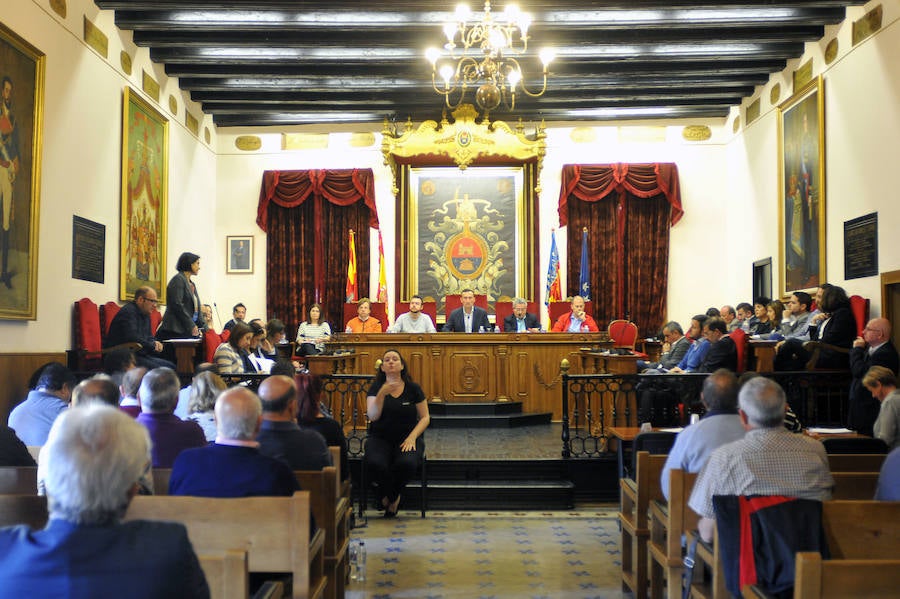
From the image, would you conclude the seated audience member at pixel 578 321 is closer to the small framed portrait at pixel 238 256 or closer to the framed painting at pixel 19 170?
the small framed portrait at pixel 238 256

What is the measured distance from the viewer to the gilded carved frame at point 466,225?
13.6 metres

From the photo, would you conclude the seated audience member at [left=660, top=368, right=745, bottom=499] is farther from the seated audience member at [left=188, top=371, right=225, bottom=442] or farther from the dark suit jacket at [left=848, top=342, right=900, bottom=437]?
the dark suit jacket at [left=848, top=342, right=900, bottom=437]

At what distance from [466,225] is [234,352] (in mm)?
6747

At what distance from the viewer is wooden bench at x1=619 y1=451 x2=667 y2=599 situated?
167 inches

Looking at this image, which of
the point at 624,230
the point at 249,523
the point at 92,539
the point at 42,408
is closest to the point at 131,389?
the point at 42,408

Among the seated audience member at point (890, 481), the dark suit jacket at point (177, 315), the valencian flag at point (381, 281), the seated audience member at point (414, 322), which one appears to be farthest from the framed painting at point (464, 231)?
the seated audience member at point (890, 481)

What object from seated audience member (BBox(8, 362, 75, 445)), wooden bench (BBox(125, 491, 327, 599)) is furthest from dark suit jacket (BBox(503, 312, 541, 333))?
wooden bench (BBox(125, 491, 327, 599))

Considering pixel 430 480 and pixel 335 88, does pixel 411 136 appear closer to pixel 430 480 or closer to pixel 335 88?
pixel 335 88

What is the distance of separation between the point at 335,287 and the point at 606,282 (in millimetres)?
4461

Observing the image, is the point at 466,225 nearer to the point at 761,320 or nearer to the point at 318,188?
the point at 318,188

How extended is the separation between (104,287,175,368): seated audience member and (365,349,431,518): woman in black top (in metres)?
2.72

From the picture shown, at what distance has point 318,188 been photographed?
13828 mm

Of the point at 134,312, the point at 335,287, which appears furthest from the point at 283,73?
the point at 134,312

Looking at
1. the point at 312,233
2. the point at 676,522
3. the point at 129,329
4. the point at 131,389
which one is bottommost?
the point at 676,522
